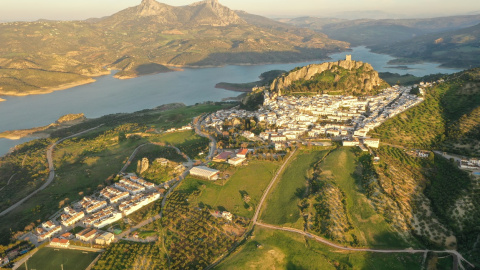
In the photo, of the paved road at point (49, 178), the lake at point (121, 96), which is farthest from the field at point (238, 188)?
the lake at point (121, 96)

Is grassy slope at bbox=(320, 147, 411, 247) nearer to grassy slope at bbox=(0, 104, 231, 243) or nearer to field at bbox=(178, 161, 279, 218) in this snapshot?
field at bbox=(178, 161, 279, 218)

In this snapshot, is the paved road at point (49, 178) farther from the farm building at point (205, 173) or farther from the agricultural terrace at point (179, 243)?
the farm building at point (205, 173)

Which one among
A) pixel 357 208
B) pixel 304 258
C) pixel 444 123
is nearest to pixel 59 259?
pixel 304 258

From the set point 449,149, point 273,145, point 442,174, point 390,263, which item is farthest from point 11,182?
point 449,149

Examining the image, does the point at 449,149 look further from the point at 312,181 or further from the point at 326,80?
the point at 326,80

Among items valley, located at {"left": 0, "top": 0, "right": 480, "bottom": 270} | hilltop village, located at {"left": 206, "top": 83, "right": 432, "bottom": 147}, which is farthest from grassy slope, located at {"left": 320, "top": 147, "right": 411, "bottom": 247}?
hilltop village, located at {"left": 206, "top": 83, "right": 432, "bottom": 147}
